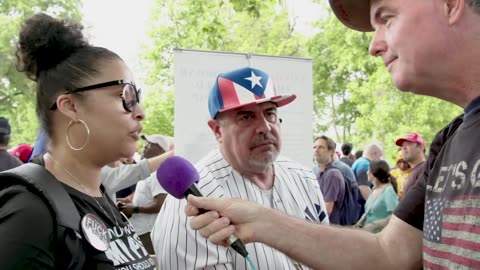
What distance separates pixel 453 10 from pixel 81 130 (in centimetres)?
151

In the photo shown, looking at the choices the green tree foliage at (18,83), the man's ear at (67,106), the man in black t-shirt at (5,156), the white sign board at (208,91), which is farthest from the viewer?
the green tree foliage at (18,83)

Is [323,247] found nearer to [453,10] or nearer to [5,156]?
[453,10]

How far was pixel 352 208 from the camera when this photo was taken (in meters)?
7.51

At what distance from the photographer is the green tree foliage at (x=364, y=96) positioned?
1828 centimetres

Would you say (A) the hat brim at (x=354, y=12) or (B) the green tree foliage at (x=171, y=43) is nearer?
(A) the hat brim at (x=354, y=12)

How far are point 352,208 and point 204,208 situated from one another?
591cm

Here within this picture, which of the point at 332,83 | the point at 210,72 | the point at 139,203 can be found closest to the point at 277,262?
the point at 210,72

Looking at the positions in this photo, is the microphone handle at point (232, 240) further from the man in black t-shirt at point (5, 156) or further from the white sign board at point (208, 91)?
the man in black t-shirt at point (5, 156)

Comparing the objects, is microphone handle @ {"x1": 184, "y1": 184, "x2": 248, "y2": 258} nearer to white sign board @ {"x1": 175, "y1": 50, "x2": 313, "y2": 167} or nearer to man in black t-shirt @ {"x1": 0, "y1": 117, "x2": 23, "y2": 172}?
white sign board @ {"x1": 175, "y1": 50, "x2": 313, "y2": 167}

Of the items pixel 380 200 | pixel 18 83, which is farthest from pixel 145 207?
pixel 18 83

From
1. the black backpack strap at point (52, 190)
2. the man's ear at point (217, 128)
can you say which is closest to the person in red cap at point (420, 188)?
the black backpack strap at point (52, 190)

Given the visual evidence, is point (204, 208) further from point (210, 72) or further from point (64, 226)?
point (210, 72)

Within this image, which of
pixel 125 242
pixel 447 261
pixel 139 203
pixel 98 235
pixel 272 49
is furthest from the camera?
pixel 272 49

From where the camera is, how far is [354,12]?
2.08 meters
